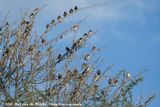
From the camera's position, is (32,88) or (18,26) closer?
(32,88)

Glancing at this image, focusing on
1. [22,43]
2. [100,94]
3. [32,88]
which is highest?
[32,88]

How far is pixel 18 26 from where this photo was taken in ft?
31.9

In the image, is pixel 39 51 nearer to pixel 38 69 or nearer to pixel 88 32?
pixel 38 69

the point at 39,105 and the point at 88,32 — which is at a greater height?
the point at 39,105

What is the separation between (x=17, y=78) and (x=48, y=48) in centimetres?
85

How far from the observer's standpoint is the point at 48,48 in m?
9.40

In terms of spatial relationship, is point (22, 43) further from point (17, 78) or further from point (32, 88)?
point (32, 88)

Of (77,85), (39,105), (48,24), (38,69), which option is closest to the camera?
(39,105)

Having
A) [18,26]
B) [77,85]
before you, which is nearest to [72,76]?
[77,85]

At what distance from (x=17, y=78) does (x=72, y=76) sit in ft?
3.05

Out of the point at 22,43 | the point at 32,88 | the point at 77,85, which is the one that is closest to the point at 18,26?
the point at 22,43

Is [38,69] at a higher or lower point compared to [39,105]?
lower

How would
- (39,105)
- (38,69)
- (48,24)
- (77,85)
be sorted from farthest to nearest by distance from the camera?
(48,24) → (38,69) → (77,85) → (39,105)

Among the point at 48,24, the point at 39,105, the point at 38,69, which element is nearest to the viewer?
the point at 39,105
